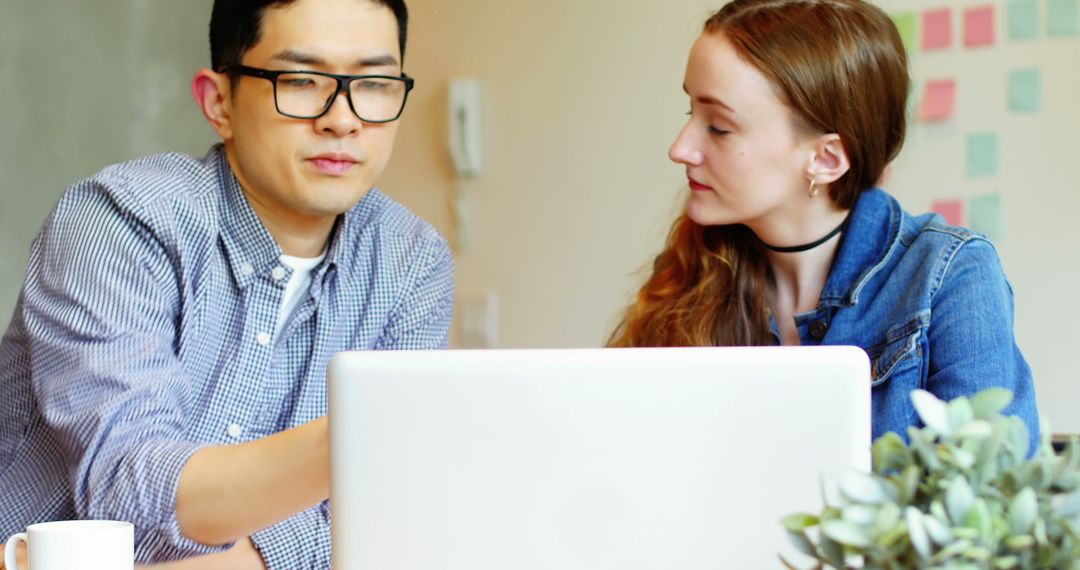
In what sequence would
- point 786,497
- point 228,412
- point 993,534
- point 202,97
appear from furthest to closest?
point 202,97
point 228,412
point 786,497
point 993,534

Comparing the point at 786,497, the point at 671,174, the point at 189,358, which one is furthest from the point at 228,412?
the point at 671,174

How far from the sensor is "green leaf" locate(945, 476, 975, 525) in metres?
0.56

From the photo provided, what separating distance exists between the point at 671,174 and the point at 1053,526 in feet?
8.29

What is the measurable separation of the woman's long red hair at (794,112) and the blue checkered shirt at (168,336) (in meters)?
0.40

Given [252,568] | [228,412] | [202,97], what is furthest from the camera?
[202,97]

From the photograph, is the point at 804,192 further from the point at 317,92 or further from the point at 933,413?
the point at 933,413

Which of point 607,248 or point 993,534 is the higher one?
point 993,534

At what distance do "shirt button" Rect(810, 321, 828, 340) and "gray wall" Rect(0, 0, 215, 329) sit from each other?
2290 millimetres

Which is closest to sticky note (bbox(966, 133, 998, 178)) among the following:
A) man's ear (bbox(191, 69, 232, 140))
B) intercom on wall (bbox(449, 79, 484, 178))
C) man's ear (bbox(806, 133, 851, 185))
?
man's ear (bbox(806, 133, 851, 185))

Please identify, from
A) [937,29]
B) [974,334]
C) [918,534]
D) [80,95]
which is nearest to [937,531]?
[918,534]

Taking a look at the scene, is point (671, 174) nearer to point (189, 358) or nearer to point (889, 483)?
point (189, 358)

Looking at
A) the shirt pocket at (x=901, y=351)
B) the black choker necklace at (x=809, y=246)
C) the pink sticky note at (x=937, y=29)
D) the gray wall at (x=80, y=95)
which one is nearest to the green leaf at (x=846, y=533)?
the shirt pocket at (x=901, y=351)

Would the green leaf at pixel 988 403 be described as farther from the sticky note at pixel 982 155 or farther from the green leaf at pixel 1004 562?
the sticky note at pixel 982 155

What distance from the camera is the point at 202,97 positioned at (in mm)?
1826
